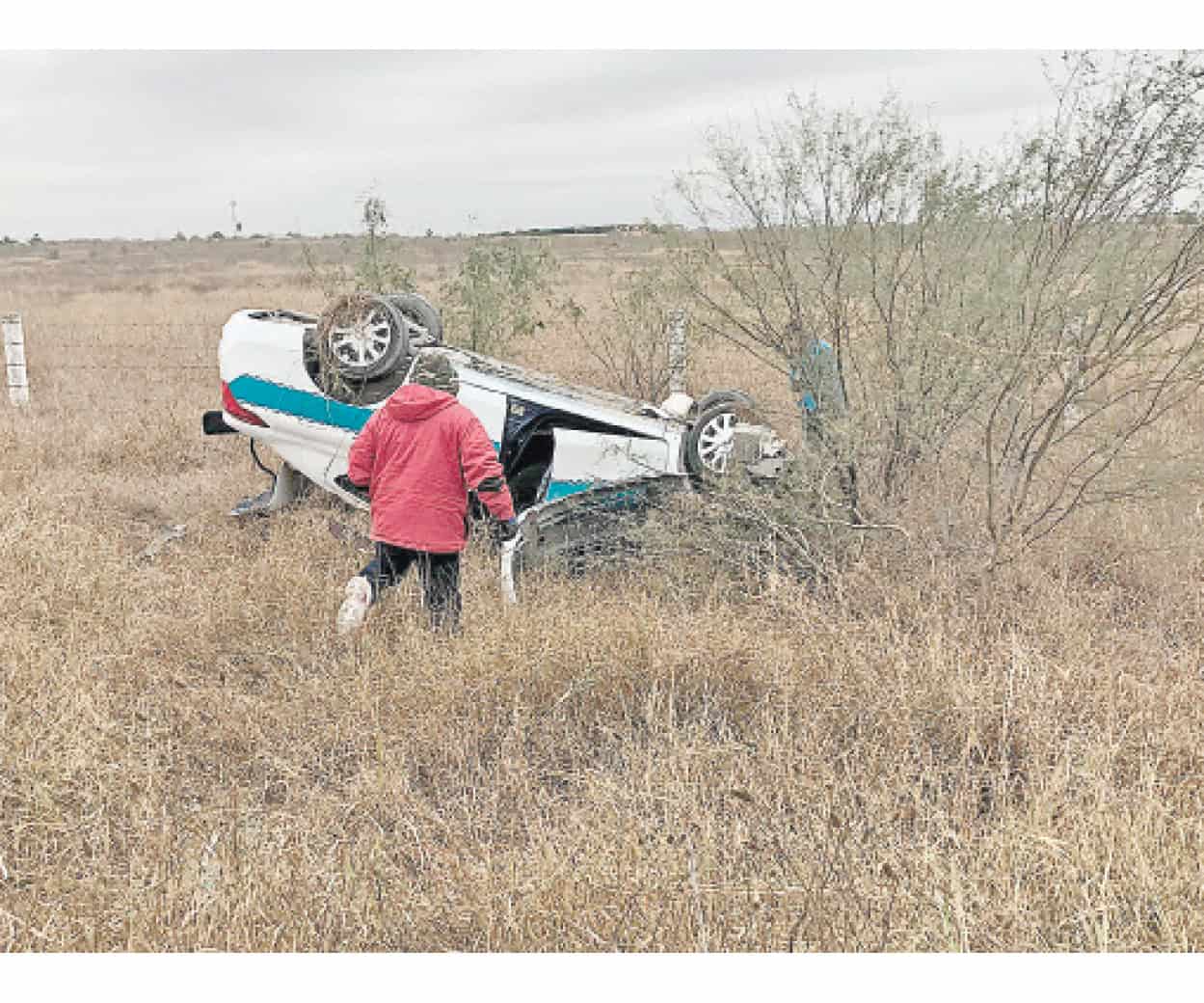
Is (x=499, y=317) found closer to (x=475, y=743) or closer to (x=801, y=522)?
(x=801, y=522)

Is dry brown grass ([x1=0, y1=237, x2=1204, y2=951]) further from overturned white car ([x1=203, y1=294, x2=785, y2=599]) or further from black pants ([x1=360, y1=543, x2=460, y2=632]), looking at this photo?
overturned white car ([x1=203, y1=294, x2=785, y2=599])

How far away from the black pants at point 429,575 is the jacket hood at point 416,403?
0.61 meters

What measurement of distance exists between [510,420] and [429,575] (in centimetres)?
120

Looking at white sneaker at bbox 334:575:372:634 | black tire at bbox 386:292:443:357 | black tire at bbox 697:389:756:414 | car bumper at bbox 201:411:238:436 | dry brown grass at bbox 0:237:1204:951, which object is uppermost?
black tire at bbox 386:292:443:357

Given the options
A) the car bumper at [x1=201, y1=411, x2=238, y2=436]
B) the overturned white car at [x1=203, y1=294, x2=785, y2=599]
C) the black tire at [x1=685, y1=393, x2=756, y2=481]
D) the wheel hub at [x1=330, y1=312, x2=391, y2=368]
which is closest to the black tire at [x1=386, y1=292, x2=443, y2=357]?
the overturned white car at [x1=203, y1=294, x2=785, y2=599]

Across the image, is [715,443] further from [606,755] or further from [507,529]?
[606,755]

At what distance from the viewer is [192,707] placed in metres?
4.11

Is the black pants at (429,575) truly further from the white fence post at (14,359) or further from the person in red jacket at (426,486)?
the white fence post at (14,359)

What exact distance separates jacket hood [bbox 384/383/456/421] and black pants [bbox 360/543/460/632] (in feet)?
1.99

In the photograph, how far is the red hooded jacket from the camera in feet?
15.3

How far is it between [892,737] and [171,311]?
1722cm

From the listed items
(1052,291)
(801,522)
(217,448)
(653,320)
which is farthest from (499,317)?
(1052,291)

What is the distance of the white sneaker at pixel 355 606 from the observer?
461cm

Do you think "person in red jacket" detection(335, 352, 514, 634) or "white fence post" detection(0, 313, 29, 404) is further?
"white fence post" detection(0, 313, 29, 404)
